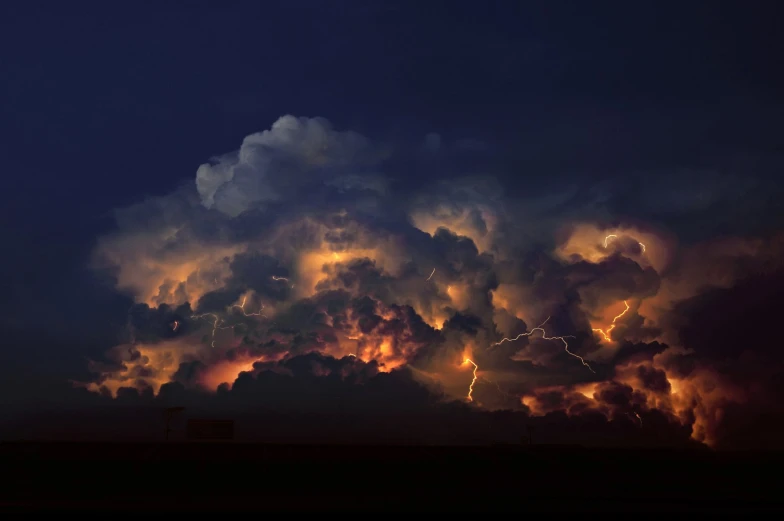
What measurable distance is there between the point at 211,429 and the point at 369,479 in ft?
94.3

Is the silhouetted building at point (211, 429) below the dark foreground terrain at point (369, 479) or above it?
above

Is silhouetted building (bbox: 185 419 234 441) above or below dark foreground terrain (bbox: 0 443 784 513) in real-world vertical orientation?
above

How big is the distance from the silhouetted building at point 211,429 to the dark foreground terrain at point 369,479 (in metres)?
5.43

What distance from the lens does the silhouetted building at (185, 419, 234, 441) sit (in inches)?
3297

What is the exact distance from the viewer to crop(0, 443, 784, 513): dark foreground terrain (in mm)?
52375

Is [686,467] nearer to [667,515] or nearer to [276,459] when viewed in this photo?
[667,515]

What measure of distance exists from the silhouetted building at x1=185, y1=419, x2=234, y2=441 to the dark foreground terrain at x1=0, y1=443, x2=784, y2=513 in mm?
5432

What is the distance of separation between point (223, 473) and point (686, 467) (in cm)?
5916

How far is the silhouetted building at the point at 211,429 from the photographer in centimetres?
8375

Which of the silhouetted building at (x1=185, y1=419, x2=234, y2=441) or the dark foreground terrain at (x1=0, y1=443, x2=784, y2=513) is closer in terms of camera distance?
the dark foreground terrain at (x1=0, y1=443, x2=784, y2=513)

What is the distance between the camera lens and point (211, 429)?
276ft

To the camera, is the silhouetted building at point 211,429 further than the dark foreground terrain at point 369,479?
Yes

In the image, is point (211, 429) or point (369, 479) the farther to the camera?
point (211, 429)

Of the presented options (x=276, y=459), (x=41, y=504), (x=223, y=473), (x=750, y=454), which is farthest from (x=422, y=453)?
(x=750, y=454)
